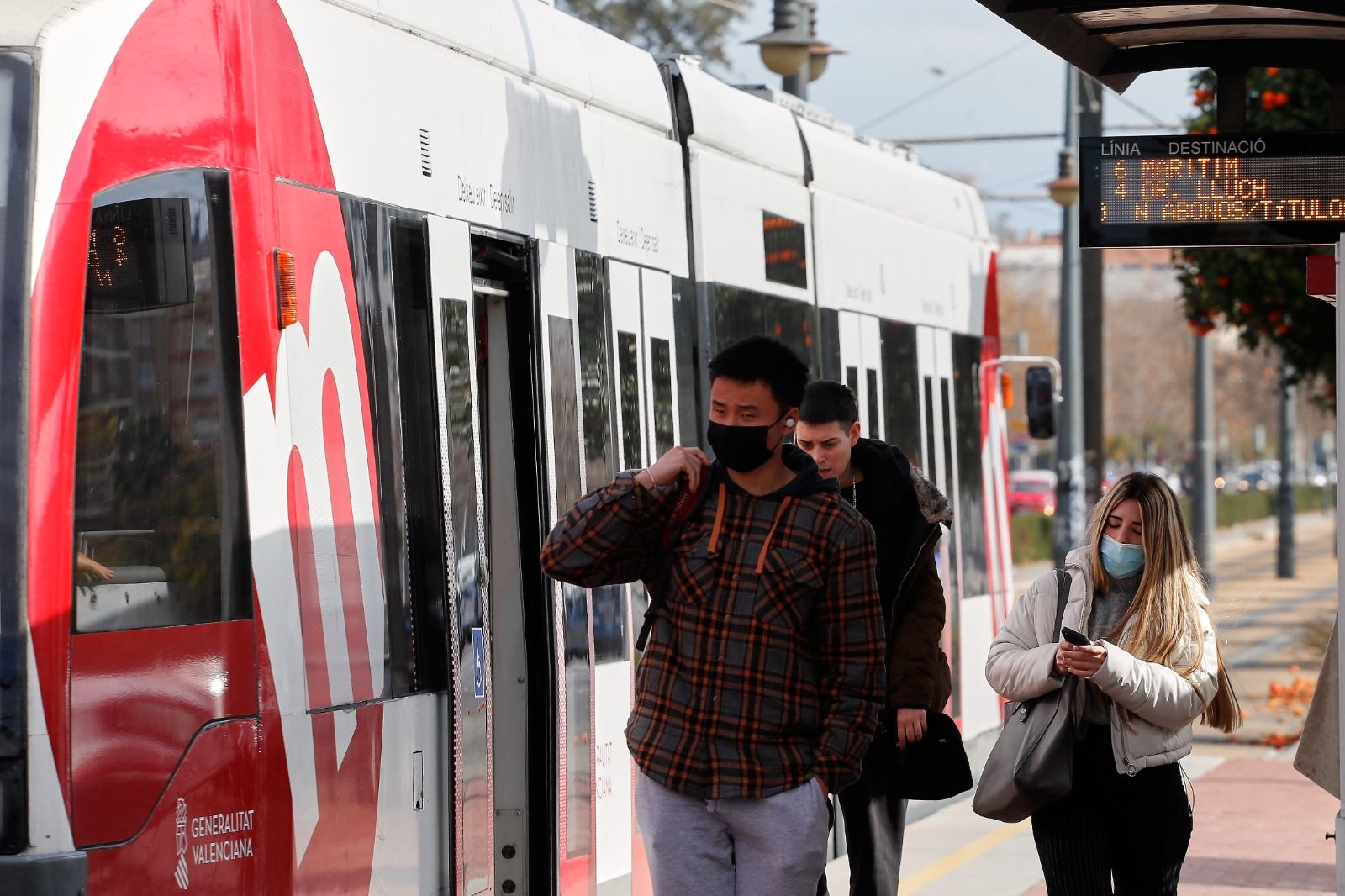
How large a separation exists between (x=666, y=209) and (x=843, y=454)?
8.66ft

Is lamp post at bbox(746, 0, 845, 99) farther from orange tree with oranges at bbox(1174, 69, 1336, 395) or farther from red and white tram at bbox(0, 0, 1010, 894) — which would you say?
red and white tram at bbox(0, 0, 1010, 894)

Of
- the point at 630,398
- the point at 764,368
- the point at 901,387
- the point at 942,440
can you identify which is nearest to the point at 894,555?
the point at 764,368

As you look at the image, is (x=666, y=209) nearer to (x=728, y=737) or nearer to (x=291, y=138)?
(x=291, y=138)

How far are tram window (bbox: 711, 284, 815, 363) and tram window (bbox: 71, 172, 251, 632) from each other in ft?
11.2

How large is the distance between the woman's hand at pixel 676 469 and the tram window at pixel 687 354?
3.73 m

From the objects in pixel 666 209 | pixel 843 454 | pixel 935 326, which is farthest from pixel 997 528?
pixel 843 454

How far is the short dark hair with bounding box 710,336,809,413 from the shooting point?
4.90 m

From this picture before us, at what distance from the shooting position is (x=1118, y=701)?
574 centimetres

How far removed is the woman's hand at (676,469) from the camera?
4832mm

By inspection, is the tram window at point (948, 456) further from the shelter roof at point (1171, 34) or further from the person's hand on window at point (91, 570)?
the person's hand on window at point (91, 570)

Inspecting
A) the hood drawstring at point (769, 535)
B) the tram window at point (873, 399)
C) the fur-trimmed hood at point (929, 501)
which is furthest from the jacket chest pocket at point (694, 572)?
the tram window at point (873, 399)

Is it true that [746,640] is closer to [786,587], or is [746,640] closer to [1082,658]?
[786,587]

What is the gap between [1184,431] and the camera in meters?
118

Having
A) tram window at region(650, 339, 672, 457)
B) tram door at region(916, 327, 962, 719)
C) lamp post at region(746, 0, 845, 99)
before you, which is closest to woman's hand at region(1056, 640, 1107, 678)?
tram window at region(650, 339, 672, 457)
